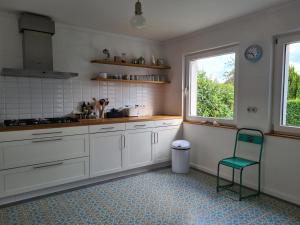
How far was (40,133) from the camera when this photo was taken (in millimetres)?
2676

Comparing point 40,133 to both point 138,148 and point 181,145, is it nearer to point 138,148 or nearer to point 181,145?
point 138,148

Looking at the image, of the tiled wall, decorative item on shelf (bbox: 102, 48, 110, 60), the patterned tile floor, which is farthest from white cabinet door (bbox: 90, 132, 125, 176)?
decorative item on shelf (bbox: 102, 48, 110, 60)

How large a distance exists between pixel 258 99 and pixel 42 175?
2842 millimetres

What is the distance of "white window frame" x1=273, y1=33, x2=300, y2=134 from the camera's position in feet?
8.59

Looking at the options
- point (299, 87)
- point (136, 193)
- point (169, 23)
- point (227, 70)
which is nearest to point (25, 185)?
point (136, 193)

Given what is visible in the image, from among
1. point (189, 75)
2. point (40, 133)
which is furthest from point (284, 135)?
point (40, 133)

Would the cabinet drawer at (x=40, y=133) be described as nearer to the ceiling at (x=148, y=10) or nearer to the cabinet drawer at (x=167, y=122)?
the cabinet drawer at (x=167, y=122)

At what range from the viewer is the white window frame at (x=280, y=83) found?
262 centimetres

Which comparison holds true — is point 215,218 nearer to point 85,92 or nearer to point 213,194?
point 213,194

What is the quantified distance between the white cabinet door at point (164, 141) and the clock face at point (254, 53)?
1630 mm

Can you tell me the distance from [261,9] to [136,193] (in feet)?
8.92

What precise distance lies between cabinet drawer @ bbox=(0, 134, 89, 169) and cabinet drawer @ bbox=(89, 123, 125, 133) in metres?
0.13

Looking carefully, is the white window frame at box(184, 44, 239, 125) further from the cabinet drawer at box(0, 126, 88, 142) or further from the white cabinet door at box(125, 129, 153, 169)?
the cabinet drawer at box(0, 126, 88, 142)

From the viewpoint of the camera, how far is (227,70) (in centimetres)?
332
